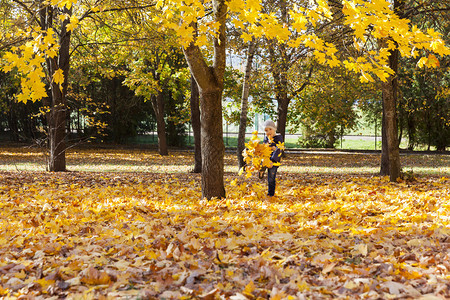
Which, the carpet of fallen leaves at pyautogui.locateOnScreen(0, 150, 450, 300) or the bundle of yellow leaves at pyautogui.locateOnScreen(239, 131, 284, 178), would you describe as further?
the bundle of yellow leaves at pyautogui.locateOnScreen(239, 131, 284, 178)

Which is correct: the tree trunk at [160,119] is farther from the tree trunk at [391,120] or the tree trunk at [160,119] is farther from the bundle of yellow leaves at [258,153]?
the bundle of yellow leaves at [258,153]

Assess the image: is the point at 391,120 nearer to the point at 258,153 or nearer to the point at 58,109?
the point at 258,153

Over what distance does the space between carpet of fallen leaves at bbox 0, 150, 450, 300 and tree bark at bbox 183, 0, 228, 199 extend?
451 millimetres

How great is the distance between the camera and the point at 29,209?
6.68 metres

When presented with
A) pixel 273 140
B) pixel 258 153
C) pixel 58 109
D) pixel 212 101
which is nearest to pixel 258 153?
pixel 258 153

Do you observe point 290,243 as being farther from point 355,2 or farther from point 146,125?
point 146,125

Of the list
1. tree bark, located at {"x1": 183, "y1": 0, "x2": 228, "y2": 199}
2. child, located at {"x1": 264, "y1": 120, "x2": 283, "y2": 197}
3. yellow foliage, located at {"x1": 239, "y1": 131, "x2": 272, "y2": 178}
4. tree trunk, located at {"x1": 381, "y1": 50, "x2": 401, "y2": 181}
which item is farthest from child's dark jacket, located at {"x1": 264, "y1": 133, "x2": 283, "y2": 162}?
tree trunk, located at {"x1": 381, "y1": 50, "x2": 401, "y2": 181}

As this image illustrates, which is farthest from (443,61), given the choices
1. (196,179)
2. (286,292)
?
(286,292)

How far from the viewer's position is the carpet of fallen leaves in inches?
124

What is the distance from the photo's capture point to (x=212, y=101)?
278 inches

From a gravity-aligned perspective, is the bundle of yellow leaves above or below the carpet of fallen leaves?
above

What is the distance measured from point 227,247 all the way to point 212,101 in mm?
3350

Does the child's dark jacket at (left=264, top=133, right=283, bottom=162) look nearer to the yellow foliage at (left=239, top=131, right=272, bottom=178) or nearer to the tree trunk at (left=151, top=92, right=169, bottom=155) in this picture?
the yellow foliage at (left=239, top=131, right=272, bottom=178)

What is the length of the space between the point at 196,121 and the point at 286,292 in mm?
10557
